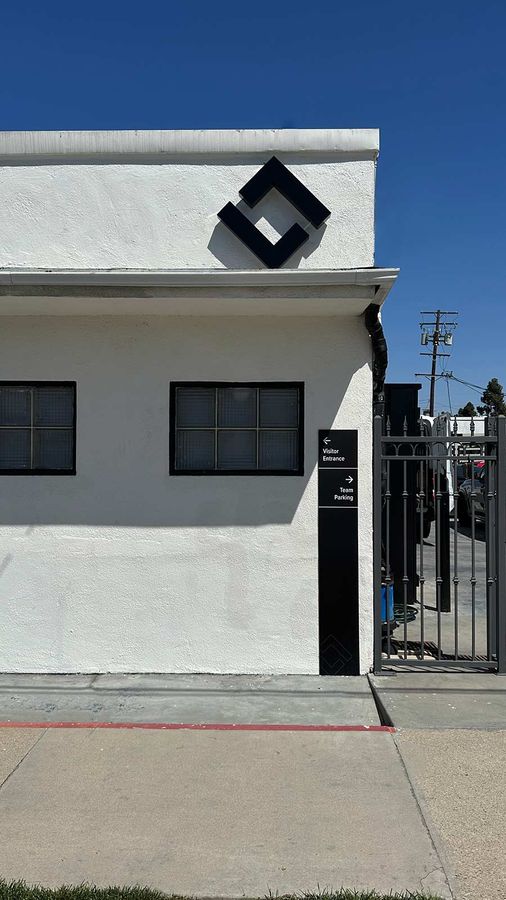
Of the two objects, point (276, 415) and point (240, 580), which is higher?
point (276, 415)

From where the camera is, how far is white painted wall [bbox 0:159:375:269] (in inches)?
263

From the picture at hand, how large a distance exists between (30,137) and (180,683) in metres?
5.09

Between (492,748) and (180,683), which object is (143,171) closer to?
(180,683)

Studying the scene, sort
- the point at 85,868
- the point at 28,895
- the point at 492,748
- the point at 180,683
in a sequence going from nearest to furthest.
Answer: the point at 28,895 < the point at 85,868 < the point at 492,748 < the point at 180,683

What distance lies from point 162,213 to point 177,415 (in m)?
1.83

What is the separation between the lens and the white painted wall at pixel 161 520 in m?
6.69

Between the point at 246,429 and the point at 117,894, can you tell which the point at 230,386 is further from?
the point at 117,894

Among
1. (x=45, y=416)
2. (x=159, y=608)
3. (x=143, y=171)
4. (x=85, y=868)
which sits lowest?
(x=85, y=868)

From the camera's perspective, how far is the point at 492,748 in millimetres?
5141

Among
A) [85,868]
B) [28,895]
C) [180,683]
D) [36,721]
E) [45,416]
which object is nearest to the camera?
[28,895]

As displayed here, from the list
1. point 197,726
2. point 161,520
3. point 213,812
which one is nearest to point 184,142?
point 161,520

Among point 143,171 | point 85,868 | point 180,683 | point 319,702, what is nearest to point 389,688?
point 319,702

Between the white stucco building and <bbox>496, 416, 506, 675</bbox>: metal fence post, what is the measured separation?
1.16 meters

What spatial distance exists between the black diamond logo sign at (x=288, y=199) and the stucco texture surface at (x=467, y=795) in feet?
13.4
